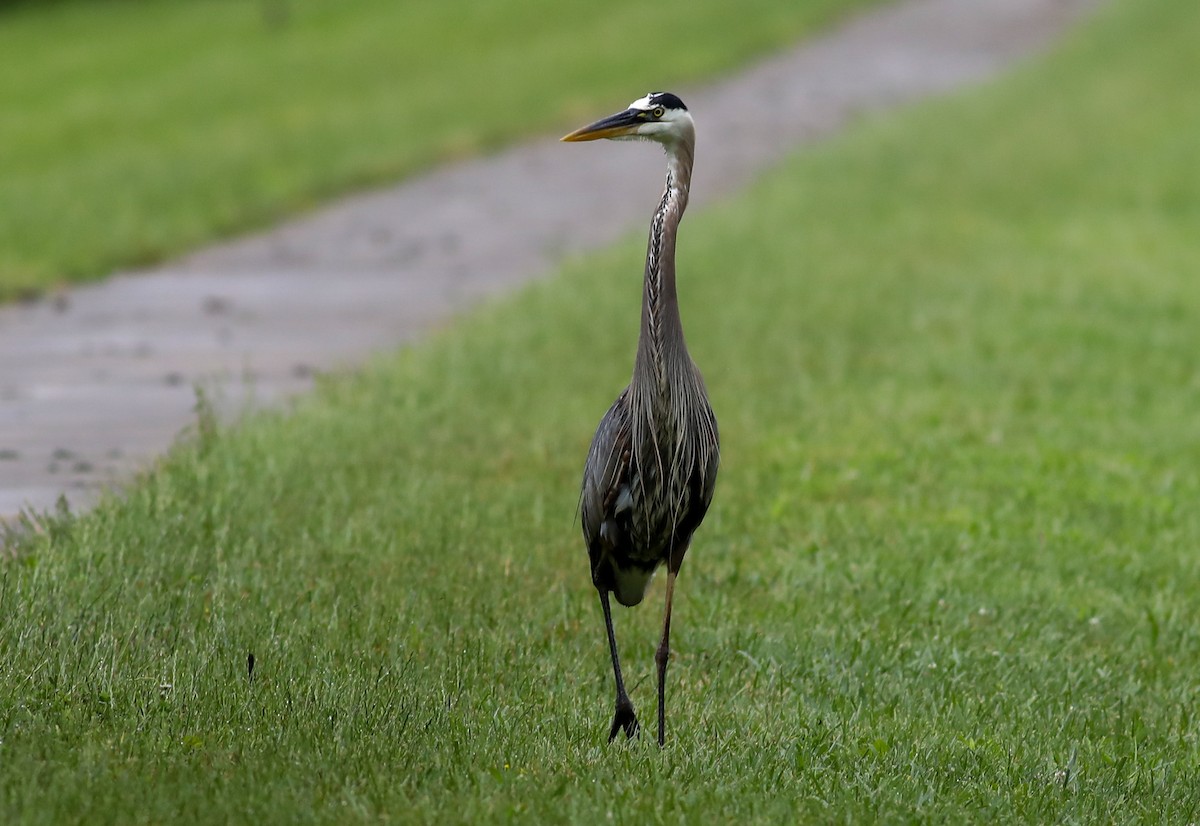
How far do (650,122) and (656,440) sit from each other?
102 cm

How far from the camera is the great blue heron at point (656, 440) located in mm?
5246

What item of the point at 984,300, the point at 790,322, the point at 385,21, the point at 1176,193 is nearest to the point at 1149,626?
the point at 790,322

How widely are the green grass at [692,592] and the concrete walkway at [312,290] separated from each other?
75 cm

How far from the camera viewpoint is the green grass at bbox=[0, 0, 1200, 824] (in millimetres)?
4832

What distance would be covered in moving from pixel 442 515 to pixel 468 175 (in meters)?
13.8

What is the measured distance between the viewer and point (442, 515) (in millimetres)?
7770

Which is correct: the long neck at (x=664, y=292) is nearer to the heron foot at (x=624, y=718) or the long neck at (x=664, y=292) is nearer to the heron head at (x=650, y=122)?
the heron head at (x=650, y=122)

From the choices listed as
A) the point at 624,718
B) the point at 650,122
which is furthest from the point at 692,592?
the point at 650,122

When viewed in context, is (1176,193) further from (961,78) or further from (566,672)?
(566,672)

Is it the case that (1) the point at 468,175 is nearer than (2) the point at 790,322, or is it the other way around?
(2) the point at 790,322

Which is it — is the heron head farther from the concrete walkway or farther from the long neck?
the concrete walkway

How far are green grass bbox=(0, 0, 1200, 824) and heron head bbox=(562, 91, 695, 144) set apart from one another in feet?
A: 6.19

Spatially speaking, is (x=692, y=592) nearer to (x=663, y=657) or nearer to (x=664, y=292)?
(x=663, y=657)

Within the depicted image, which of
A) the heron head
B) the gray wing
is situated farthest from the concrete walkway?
the heron head
